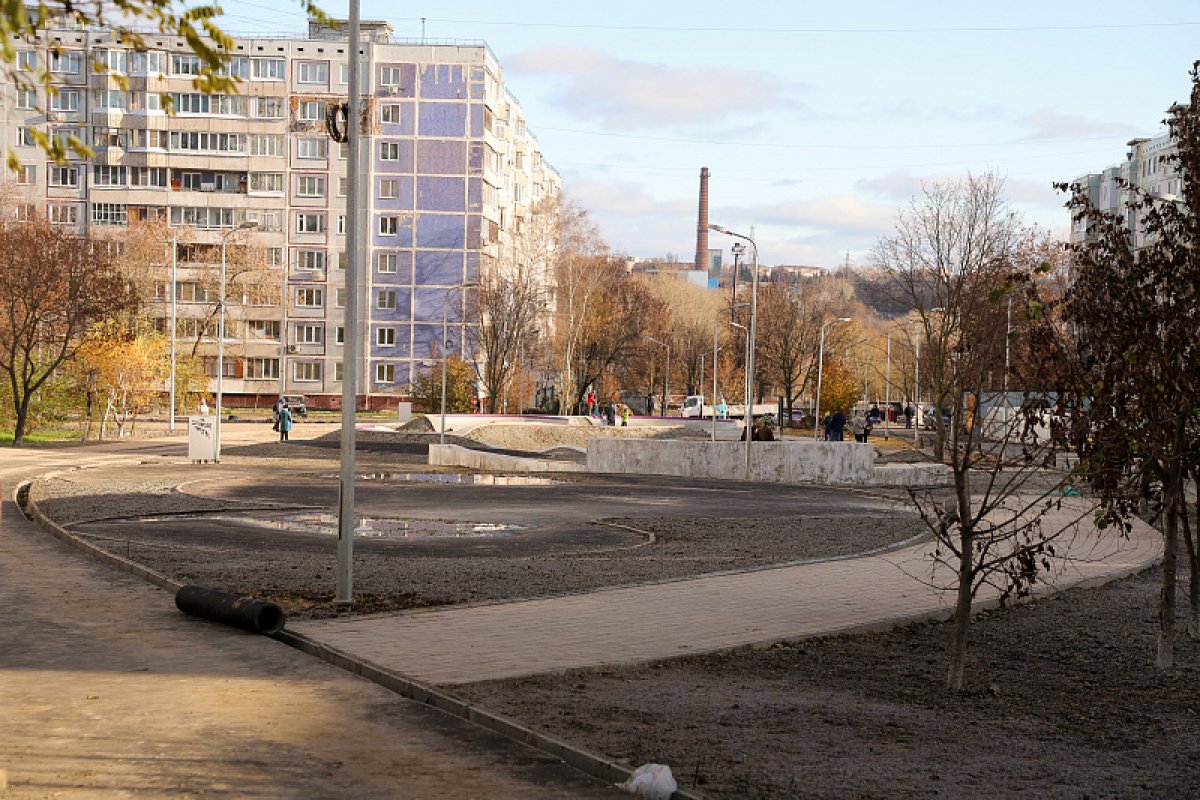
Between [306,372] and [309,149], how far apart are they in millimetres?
14293

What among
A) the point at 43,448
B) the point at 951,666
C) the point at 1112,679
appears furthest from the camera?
the point at 43,448

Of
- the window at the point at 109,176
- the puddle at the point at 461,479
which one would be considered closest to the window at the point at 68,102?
the window at the point at 109,176

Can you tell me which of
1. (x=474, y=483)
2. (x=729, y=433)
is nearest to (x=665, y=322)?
(x=729, y=433)

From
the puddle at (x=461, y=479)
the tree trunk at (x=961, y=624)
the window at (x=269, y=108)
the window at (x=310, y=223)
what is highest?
the window at (x=269, y=108)

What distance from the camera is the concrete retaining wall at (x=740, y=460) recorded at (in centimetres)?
3922

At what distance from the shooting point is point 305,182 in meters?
91.6

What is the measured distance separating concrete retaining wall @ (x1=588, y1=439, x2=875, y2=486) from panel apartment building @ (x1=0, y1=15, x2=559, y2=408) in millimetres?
48209

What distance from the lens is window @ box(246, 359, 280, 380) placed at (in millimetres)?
92562

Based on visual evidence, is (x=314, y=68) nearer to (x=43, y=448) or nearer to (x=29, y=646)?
(x=43, y=448)

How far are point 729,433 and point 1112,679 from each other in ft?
193

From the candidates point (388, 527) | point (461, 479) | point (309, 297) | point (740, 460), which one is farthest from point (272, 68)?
point (388, 527)

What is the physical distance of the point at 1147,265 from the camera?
11.7 metres

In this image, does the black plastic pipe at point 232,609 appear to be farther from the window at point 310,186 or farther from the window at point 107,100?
the window at point 107,100

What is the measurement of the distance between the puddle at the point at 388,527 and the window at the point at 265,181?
69.8m
